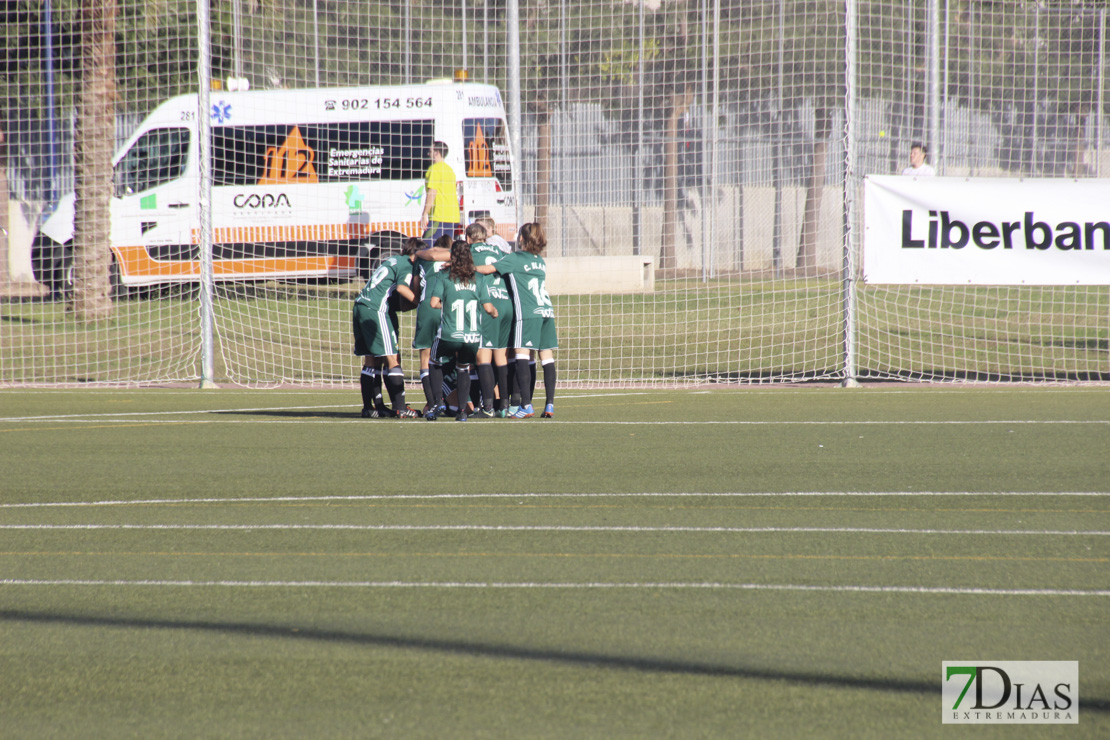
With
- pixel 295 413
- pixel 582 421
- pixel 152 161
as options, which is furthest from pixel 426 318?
pixel 152 161

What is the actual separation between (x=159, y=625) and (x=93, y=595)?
56 cm

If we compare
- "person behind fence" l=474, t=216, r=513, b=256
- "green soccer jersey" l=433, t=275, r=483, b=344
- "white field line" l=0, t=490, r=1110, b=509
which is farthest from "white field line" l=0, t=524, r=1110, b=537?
"person behind fence" l=474, t=216, r=513, b=256

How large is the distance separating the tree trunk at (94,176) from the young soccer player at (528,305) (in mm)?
9061

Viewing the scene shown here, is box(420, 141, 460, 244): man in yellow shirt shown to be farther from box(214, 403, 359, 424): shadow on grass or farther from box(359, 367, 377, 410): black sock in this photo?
box(359, 367, 377, 410): black sock

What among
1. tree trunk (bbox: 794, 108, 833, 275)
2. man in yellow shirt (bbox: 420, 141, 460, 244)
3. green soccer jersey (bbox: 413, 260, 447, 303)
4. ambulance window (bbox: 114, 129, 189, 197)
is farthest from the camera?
ambulance window (bbox: 114, 129, 189, 197)

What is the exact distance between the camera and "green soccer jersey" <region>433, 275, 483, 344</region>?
9.45 metres

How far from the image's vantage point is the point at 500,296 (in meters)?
9.91

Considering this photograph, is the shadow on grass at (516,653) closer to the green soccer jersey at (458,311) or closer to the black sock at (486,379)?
the green soccer jersey at (458,311)

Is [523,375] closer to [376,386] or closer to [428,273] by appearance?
[428,273]

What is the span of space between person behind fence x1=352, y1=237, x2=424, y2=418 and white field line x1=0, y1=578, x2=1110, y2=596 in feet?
17.8

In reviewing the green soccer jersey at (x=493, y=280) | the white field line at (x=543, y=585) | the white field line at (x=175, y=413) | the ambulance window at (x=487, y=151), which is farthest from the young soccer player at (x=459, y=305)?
the ambulance window at (x=487, y=151)

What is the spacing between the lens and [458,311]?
946cm

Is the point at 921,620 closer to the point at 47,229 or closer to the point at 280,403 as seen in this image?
the point at 280,403

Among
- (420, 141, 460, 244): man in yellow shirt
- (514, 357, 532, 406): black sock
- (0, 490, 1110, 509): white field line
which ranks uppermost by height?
(420, 141, 460, 244): man in yellow shirt
